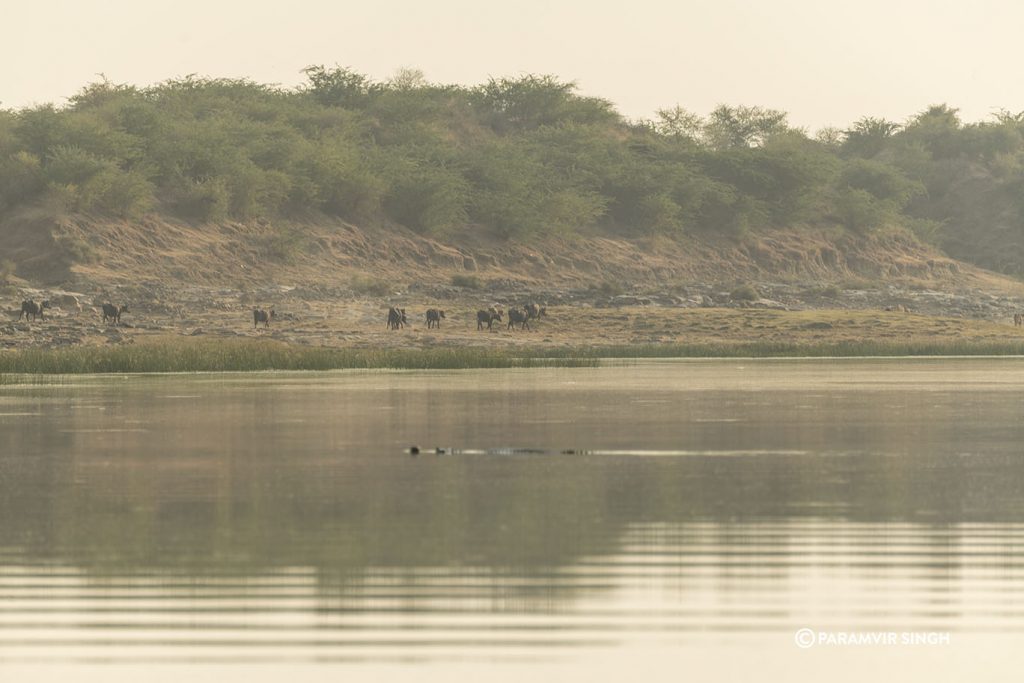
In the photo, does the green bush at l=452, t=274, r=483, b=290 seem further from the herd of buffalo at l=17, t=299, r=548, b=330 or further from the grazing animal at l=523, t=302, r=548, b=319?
the grazing animal at l=523, t=302, r=548, b=319

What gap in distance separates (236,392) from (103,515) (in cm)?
2140

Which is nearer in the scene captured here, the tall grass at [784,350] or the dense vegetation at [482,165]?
the tall grass at [784,350]

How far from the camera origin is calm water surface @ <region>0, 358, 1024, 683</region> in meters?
10.3

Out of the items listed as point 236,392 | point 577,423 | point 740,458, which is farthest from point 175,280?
point 740,458

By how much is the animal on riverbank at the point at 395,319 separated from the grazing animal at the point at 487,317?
246 cm

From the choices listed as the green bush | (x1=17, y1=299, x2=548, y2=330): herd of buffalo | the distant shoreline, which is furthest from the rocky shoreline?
the distant shoreline

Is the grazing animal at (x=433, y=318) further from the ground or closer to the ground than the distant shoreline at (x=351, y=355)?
further from the ground

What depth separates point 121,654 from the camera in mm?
10398

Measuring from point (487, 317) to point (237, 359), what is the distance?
13986mm

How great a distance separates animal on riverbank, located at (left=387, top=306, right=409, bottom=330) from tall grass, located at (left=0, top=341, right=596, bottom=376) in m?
4.87

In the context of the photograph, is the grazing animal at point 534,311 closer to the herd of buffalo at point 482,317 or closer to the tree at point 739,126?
the herd of buffalo at point 482,317

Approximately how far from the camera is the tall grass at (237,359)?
153 ft

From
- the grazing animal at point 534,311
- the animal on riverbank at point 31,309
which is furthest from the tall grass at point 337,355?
the animal on riverbank at point 31,309

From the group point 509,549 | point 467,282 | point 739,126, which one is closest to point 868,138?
point 739,126
